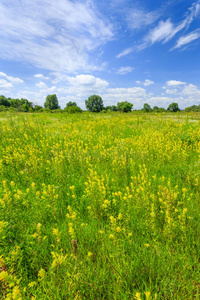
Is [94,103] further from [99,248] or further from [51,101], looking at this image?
[99,248]

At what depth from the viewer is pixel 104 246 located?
1.75 metres

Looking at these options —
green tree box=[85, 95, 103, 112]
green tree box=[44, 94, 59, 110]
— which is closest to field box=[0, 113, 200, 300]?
green tree box=[85, 95, 103, 112]

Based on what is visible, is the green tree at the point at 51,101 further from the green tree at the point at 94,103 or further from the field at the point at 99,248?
the field at the point at 99,248

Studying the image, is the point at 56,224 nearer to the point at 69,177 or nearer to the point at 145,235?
the point at 145,235

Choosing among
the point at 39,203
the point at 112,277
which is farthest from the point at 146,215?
the point at 39,203

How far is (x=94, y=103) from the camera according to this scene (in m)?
113

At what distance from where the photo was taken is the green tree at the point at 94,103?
367ft

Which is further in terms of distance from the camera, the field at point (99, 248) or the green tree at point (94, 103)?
the green tree at point (94, 103)

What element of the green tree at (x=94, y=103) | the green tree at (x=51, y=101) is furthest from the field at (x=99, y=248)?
the green tree at (x=51, y=101)

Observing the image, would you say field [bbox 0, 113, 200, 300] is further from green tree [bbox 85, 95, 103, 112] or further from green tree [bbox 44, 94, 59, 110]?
green tree [bbox 44, 94, 59, 110]

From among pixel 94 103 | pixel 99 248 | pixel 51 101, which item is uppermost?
pixel 51 101

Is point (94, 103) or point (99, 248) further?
point (94, 103)

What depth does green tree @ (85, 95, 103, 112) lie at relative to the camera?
367ft

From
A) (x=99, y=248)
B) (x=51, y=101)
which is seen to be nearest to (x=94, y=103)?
(x=51, y=101)
